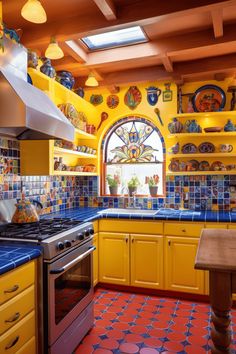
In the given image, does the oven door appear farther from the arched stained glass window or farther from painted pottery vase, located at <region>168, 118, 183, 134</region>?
painted pottery vase, located at <region>168, 118, 183, 134</region>

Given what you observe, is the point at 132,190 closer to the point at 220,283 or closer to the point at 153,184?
the point at 153,184

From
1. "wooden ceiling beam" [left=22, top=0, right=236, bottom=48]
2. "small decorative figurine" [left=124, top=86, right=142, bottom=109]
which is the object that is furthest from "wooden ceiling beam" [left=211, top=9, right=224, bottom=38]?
"small decorative figurine" [left=124, top=86, right=142, bottom=109]

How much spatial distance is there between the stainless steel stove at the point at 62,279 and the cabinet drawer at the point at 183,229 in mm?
976

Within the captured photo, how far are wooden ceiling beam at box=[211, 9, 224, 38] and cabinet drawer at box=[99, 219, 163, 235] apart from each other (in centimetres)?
189

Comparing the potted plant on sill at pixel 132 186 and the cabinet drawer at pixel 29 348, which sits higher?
the potted plant on sill at pixel 132 186

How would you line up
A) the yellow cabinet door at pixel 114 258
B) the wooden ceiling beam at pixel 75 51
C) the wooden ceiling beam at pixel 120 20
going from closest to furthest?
1. the wooden ceiling beam at pixel 120 20
2. the wooden ceiling beam at pixel 75 51
3. the yellow cabinet door at pixel 114 258

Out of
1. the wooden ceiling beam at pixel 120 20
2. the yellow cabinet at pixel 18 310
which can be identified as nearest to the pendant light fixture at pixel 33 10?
the wooden ceiling beam at pixel 120 20

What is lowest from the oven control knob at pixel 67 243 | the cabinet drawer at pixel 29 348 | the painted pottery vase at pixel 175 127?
the cabinet drawer at pixel 29 348

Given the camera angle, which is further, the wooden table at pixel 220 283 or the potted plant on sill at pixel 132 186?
the potted plant on sill at pixel 132 186

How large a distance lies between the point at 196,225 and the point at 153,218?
0.45 metres

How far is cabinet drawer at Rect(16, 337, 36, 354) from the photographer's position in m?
1.70

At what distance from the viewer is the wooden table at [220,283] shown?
1.46 meters

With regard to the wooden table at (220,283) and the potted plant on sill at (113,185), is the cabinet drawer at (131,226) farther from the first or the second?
the wooden table at (220,283)

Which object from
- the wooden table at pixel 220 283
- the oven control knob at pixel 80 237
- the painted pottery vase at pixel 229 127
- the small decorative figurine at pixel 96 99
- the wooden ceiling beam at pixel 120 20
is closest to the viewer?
the wooden table at pixel 220 283
